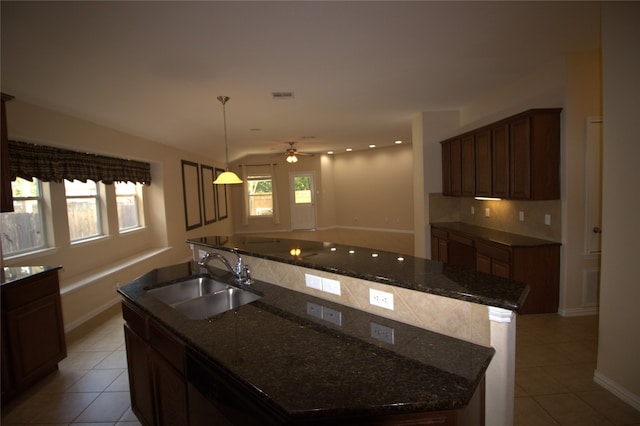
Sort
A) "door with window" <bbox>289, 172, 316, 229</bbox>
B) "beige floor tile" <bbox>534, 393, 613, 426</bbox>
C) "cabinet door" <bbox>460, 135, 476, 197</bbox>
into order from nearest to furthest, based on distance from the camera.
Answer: "beige floor tile" <bbox>534, 393, 613, 426</bbox> → "cabinet door" <bbox>460, 135, 476, 197</bbox> → "door with window" <bbox>289, 172, 316, 229</bbox>

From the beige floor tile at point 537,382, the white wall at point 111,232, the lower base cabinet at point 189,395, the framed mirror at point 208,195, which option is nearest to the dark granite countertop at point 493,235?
the beige floor tile at point 537,382

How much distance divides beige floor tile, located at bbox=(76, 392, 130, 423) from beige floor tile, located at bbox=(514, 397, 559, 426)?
8.73ft

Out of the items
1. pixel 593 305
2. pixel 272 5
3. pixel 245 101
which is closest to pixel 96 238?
pixel 245 101

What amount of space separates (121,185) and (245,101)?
2755 mm

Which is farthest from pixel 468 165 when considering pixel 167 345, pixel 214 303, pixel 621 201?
pixel 167 345

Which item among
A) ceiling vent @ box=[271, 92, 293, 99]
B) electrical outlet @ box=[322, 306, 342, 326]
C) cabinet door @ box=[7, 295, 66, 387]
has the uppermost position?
ceiling vent @ box=[271, 92, 293, 99]

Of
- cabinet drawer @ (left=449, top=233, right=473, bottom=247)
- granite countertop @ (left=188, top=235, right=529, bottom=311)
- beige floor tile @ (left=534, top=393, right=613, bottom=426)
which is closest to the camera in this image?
granite countertop @ (left=188, top=235, right=529, bottom=311)

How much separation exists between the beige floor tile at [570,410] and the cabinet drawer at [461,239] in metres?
2.27

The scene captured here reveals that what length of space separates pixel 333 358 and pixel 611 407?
7.34 ft

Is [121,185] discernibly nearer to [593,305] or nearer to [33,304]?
[33,304]

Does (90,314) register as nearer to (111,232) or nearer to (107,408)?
(111,232)

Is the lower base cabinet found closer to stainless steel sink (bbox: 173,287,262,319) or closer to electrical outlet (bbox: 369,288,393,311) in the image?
stainless steel sink (bbox: 173,287,262,319)

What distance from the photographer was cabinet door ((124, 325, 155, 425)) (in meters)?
1.80

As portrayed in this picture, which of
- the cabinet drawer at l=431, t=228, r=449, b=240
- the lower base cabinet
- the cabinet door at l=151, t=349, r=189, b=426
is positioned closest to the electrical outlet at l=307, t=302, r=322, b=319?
the lower base cabinet
